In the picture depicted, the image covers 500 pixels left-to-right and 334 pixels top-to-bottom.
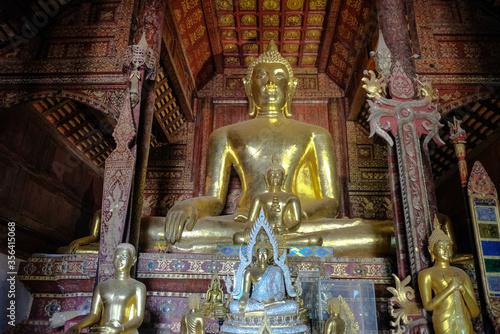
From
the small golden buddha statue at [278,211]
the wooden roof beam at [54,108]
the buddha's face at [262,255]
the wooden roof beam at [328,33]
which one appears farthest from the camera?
the wooden roof beam at [328,33]

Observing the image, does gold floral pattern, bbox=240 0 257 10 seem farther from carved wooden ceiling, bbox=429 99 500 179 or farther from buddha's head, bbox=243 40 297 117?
carved wooden ceiling, bbox=429 99 500 179

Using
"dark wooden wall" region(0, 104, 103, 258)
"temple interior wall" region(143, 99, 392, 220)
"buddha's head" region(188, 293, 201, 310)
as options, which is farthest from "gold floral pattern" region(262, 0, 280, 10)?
"buddha's head" region(188, 293, 201, 310)

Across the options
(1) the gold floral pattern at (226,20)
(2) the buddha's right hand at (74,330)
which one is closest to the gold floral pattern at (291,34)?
(1) the gold floral pattern at (226,20)

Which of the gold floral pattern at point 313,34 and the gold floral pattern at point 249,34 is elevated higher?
the gold floral pattern at point 313,34

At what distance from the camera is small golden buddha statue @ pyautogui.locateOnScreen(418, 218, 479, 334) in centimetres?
238

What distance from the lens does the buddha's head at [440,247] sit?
259 centimetres

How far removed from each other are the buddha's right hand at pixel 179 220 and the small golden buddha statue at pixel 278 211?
0.47 m

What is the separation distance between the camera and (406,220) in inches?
113

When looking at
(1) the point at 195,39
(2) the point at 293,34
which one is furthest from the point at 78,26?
(2) the point at 293,34

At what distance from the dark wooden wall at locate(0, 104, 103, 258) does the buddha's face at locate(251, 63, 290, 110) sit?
2.35 meters

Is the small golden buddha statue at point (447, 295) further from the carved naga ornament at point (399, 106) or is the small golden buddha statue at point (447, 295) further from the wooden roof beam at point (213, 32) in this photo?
the wooden roof beam at point (213, 32)

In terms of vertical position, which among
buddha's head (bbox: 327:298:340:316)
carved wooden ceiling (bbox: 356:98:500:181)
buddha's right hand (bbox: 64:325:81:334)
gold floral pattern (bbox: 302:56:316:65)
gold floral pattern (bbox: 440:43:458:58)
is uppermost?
gold floral pattern (bbox: 302:56:316:65)

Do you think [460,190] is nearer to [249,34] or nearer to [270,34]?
[270,34]

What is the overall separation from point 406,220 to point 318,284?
0.87 meters
